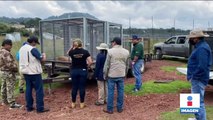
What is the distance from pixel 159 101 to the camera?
28.8 feet

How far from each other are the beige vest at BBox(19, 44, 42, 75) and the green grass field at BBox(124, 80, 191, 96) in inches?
128

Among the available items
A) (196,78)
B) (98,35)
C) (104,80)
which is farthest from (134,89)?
(196,78)

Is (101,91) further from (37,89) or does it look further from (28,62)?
(28,62)

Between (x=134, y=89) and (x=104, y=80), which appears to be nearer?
(x=104, y=80)

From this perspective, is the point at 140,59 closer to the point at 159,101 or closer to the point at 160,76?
the point at 159,101

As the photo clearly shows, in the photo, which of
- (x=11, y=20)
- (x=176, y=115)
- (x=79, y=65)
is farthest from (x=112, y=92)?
(x=11, y=20)

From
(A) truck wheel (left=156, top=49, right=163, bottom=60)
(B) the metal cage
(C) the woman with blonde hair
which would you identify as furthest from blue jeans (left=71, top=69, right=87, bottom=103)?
(A) truck wheel (left=156, top=49, right=163, bottom=60)

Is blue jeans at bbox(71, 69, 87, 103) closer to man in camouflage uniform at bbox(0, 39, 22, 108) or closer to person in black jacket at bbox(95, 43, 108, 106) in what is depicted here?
person in black jacket at bbox(95, 43, 108, 106)

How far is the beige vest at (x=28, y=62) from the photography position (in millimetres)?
7859

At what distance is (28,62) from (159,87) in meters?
4.55

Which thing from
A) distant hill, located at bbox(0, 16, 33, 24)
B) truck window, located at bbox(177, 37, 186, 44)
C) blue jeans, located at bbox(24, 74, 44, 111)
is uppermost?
distant hill, located at bbox(0, 16, 33, 24)

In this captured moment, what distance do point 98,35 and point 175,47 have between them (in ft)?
33.0

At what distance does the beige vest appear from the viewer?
786 cm

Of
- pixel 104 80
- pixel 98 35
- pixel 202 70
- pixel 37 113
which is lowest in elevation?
pixel 37 113
